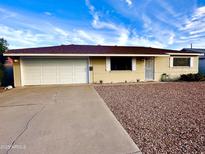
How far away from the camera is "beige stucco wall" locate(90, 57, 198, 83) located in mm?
13156

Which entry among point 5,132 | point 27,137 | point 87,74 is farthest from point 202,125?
point 87,74

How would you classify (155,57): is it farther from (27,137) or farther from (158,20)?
(27,137)

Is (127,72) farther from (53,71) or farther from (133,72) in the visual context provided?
(53,71)

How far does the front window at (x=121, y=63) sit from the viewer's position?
13484 millimetres

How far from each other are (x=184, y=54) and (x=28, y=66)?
44.5 ft

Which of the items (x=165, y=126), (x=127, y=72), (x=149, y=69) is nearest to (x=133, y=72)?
(x=127, y=72)

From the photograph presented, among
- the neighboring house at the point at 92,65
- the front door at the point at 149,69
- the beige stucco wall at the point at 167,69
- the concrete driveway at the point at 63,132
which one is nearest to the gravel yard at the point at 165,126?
the concrete driveway at the point at 63,132

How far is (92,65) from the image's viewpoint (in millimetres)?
13016

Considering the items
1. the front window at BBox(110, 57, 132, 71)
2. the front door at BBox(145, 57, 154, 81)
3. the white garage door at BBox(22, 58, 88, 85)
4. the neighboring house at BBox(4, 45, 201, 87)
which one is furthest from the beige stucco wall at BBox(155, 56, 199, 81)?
the white garage door at BBox(22, 58, 88, 85)

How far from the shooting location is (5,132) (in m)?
3.63

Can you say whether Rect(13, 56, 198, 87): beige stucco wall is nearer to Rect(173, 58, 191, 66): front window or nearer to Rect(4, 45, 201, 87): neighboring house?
Rect(4, 45, 201, 87): neighboring house

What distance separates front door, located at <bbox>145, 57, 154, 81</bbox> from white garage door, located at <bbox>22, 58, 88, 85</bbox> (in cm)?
546

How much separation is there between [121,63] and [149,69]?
2747mm

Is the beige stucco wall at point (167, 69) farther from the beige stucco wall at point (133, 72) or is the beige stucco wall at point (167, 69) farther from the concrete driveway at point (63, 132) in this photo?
the concrete driveway at point (63, 132)
